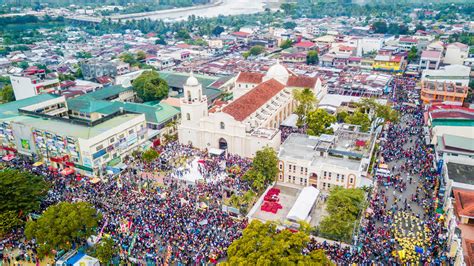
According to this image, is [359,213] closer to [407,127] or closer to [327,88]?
[407,127]

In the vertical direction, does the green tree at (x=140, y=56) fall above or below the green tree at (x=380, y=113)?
above

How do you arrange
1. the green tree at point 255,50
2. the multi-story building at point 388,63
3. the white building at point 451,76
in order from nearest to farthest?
the white building at point 451,76
the multi-story building at point 388,63
the green tree at point 255,50

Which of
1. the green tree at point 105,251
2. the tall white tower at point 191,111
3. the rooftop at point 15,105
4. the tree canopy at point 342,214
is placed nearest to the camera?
the green tree at point 105,251

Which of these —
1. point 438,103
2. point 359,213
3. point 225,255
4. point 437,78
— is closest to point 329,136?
point 359,213

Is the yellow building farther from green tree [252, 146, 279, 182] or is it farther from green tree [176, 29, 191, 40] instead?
green tree [176, 29, 191, 40]

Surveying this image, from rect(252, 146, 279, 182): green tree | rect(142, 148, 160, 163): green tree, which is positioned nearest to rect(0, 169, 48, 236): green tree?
rect(142, 148, 160, 163): green tree

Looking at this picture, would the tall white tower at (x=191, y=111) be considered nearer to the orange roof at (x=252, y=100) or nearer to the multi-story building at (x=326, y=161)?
the orange roof at (x=252, y=100)

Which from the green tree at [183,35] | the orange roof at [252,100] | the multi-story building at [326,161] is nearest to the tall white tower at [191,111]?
the orange roof at [252,100]
